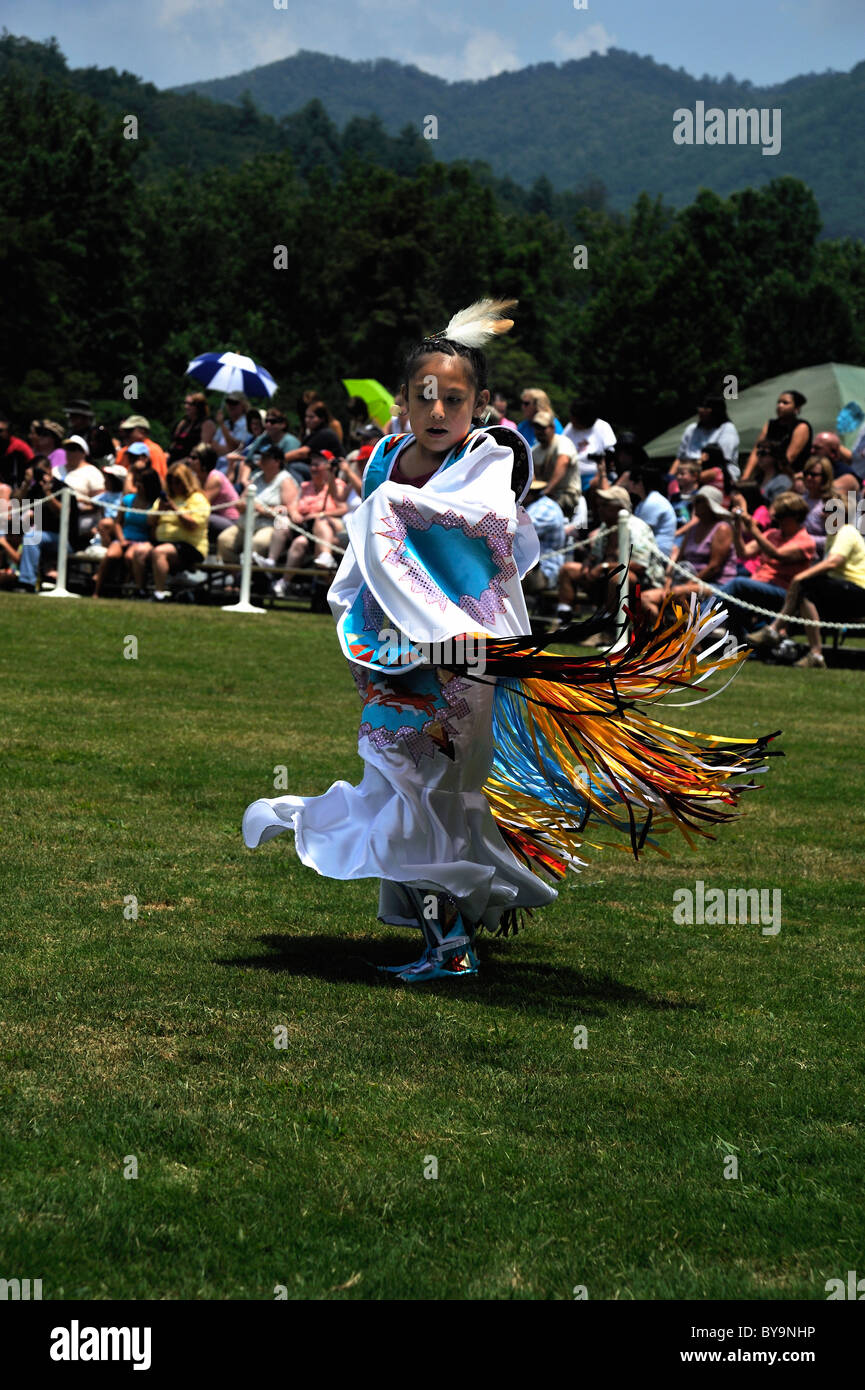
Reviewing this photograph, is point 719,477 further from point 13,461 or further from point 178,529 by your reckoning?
point 13,461

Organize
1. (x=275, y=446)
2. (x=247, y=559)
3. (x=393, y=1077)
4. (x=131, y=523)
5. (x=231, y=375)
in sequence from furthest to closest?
(x=231, y=375), (x=275, y=446), (x=131, y=523), (x=247, y=559), (x=393, y=1077)

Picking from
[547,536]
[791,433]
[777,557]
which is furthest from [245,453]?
[777,557]

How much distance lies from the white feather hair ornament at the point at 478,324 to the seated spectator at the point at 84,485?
1302 cm

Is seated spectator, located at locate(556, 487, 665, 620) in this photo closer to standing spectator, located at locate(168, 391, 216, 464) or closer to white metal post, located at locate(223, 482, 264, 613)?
white metal post, located at locate(223, 482, 264, 613)

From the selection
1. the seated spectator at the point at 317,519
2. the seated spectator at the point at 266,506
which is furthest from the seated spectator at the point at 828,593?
the seated spectator at the point at 266,506

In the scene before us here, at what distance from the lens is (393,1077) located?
4.65 m

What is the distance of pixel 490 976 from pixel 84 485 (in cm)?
1418

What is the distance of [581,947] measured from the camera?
6.50 meters

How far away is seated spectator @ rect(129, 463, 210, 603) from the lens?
59.1 feet

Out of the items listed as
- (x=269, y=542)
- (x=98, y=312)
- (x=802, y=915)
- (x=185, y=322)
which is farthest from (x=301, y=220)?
(x=802, y=915)

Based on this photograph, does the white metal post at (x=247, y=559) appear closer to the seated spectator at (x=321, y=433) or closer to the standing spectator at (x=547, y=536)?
the seated spectator at (x=321, y=433)

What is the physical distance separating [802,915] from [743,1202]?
332 cm
